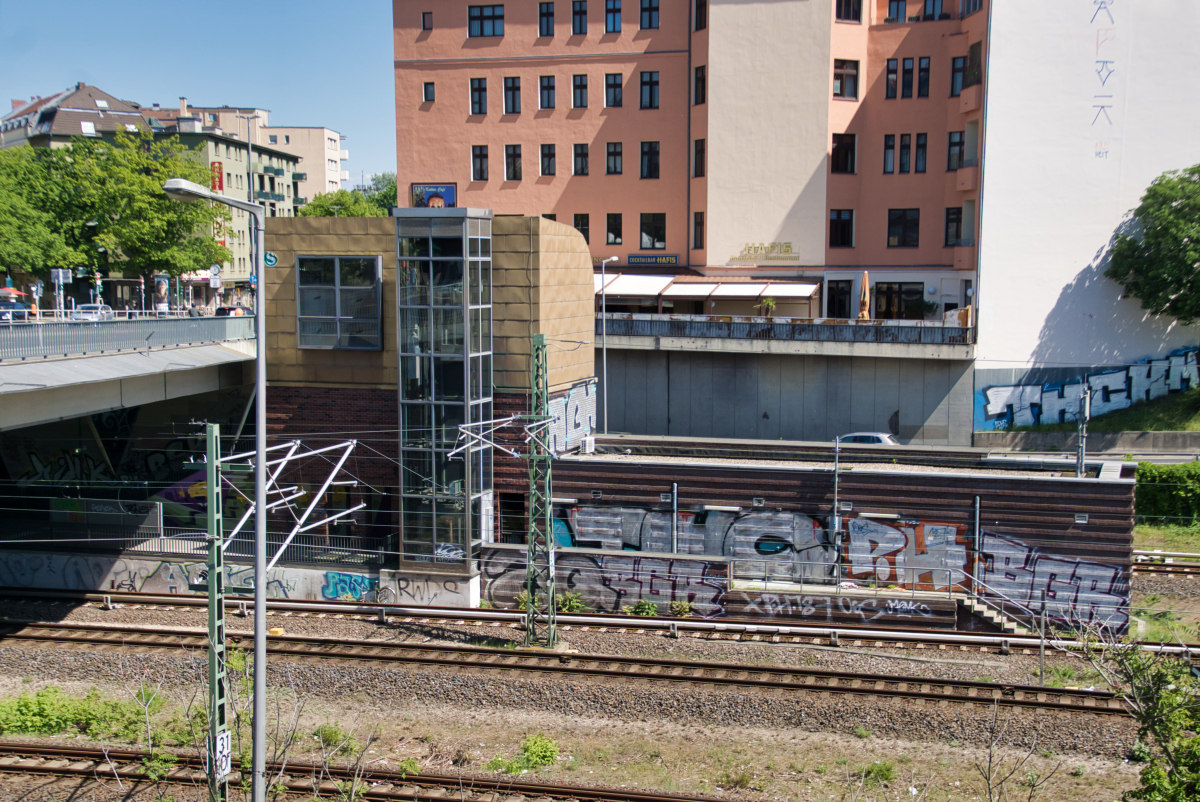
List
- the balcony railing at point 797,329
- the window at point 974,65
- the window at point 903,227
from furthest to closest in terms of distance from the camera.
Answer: the window at point 903,227 → the window at point 974,65 → the balcony railing at point 797,329

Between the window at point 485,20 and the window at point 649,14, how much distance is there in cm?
727

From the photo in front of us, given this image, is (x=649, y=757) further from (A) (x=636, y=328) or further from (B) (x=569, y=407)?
(A) (x=636, y=328)

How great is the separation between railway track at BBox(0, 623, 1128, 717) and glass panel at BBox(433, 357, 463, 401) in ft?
21.1

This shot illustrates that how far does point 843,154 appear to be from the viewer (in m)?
45.0

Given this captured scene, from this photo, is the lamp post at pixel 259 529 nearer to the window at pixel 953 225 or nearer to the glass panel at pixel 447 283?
the glass panel at pixel 447 283

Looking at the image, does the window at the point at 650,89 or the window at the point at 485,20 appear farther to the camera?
the window at the point at 485,20

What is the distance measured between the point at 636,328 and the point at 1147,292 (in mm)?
20394

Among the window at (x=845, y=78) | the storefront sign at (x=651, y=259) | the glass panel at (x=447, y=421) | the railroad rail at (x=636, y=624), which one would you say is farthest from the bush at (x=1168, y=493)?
the storefront sign at (x=651, y=259)

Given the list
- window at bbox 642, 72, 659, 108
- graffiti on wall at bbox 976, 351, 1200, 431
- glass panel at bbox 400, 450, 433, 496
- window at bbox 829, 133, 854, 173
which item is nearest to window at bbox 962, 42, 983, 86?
window at bbox 829, 133, 854, 173

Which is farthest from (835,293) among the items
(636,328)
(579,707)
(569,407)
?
(579,707)

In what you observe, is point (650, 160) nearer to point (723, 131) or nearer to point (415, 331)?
point (723, 131)

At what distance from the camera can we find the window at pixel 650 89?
46750 mm

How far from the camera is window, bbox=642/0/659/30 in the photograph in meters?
46.4

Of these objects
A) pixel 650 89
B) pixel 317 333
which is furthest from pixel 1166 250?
pixel 317 333
